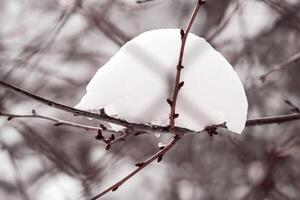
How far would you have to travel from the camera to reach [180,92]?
3.74 ft

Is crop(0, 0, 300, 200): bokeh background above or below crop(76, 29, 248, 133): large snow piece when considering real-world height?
above

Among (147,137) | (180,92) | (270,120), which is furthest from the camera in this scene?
(147,137)

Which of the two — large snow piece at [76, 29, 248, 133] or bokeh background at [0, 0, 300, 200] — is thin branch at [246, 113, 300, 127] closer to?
large snow piece at [76, 29, 248, 133]

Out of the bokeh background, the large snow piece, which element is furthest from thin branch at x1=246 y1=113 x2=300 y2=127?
the bokeh background

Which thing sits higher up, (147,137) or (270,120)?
(147,137)

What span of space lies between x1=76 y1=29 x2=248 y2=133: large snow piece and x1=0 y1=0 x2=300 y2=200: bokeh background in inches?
75.6

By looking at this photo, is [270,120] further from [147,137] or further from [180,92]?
[147,137]

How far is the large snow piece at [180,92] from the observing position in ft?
3.74

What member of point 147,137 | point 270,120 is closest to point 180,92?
point 270,120

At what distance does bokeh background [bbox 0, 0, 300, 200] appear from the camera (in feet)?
11.0

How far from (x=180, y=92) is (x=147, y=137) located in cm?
333

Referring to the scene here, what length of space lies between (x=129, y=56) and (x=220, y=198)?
2.93 m

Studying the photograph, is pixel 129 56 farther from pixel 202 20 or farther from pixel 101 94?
pixel 202 20

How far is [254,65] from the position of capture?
139 inches
